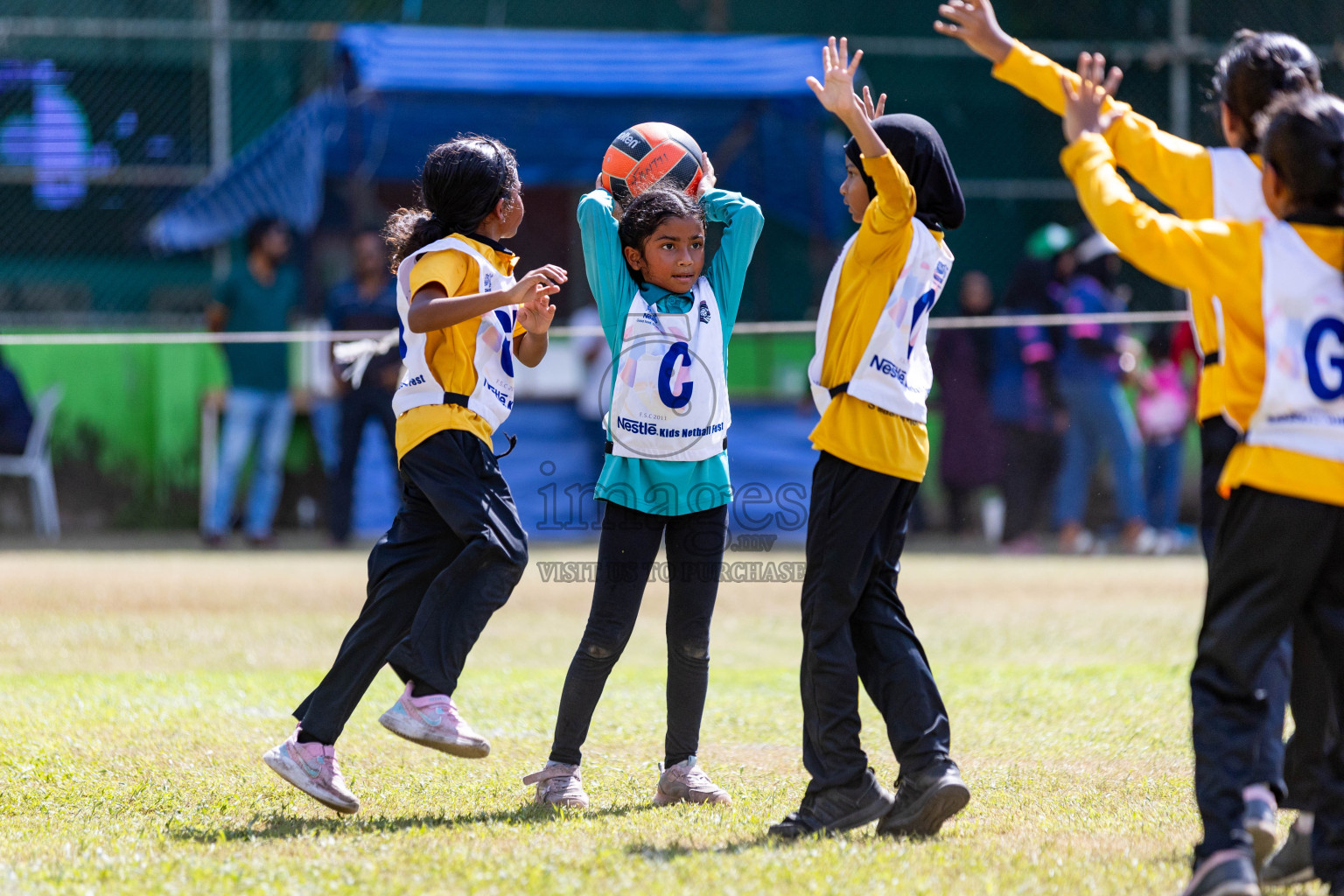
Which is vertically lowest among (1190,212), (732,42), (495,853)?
(495,853)

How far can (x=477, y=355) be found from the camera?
4.14 m

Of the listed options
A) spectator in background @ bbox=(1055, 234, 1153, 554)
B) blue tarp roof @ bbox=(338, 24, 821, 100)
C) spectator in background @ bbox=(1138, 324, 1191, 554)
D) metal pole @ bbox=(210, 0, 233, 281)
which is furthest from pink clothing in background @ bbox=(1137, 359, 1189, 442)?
metal pole @ bbox=(210, 0, 233, 281)

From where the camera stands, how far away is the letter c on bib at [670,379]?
415cm

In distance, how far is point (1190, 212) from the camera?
3504 mm

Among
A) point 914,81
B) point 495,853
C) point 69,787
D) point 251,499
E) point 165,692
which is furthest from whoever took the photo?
point 914,81

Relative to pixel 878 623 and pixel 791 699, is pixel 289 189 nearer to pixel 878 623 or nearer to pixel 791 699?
pixel 791 699

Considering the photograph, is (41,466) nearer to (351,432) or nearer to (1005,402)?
(351,432)

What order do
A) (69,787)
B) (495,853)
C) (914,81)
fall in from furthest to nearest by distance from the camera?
(914,81)
(69,787)
(495,853)

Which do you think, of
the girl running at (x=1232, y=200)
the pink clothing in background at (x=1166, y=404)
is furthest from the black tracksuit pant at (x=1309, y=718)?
the pink clothing in background at (x=1166, y=404)

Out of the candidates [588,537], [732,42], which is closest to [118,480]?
[588,537]

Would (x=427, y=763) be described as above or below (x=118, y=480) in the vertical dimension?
above

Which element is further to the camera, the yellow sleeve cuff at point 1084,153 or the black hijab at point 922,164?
the black hijab at point 922,164

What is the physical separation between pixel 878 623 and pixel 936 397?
902 centimetres

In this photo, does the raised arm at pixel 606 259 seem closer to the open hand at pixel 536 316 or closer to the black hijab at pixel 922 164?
the open hand at pixel 536 316
